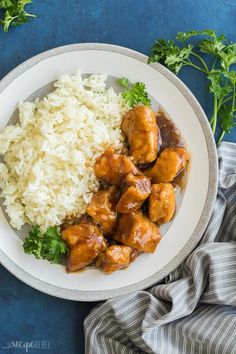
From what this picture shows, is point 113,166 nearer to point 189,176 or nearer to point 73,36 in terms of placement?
point 189,176

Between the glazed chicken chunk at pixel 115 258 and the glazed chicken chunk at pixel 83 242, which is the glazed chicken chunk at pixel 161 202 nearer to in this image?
the glazed chicken chunk at pixel 115 258

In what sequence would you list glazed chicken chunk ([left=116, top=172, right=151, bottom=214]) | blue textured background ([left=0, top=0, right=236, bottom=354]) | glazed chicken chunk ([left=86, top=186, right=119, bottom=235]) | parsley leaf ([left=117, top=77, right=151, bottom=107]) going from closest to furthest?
glazed chicken chunk ([left=116, top=172, right=151, bottom=214]) → glazed chicken chunk ([left=86, top=186, right=119, bottom=235]) → parsley leaf ([left=117, top=77, right=151, bottom=107]) → blue textured background ([left=0, top=0, right=236, bottom=354])

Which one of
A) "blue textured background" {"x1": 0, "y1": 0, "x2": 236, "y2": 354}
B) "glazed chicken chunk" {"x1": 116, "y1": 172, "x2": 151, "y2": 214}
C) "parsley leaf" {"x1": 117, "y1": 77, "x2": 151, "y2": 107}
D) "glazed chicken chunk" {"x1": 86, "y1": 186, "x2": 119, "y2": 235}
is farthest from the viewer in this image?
"blue textured background" {"x1": 0, "y1": 0, "x2": 236, "y2": 354}

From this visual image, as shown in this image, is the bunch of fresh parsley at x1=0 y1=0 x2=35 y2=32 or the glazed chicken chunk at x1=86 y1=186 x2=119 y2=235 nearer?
the glazed chicken chunk at x1=86 y1=186 x2=119 y2=235

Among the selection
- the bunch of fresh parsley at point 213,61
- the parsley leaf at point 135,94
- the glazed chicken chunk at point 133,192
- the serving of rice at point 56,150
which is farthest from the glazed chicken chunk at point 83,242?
the bunch of fresh parsley at point 213,61

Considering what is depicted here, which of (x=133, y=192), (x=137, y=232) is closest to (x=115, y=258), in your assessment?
(x=137, y=232)

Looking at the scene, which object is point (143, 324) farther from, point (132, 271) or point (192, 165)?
point (192, 165)

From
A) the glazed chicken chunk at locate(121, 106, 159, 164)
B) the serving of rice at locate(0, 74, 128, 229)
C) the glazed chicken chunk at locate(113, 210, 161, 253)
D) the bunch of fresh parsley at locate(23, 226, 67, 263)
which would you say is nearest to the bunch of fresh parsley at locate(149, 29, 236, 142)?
the glazed chicken chunk at locate(121, 106, 159, 164)

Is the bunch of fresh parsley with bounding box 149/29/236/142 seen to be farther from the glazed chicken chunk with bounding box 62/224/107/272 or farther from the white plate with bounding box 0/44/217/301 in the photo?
the glazed chicken chunk with bounding box 62/224/107/272
